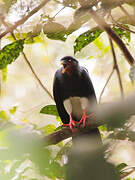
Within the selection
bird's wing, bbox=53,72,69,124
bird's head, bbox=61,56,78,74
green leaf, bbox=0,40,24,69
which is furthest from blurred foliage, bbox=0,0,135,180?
bird's wing, bbox=53,72,69,124

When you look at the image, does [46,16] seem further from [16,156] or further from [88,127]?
[16,156]

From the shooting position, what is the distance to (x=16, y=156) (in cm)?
57

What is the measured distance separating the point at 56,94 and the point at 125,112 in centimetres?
163

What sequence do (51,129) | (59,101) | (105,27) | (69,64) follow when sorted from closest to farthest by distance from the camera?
(105,27) < (51,129) < (69,64) < (59,101)

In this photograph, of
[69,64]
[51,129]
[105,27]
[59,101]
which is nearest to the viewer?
[105,27]

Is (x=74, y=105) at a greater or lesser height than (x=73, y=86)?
lesser

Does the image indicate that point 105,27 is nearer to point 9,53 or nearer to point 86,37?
point 86,37

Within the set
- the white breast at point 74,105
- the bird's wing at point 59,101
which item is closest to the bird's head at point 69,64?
the bird's wing at point 59,101

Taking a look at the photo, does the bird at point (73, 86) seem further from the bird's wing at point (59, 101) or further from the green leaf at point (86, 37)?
the green leaf at point (86, 37)

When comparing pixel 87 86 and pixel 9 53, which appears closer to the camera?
pixel 9 53

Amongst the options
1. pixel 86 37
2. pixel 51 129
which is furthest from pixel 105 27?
pixel 51 129

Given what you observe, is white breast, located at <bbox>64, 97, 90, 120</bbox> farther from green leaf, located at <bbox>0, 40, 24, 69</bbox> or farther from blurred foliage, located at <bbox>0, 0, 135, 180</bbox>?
green leaf, located at <bbox>0, 40, 24, 69</bbox>

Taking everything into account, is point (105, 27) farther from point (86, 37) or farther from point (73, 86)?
point (73, 86)

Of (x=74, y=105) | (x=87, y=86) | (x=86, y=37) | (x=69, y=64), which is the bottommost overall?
(x=74, y=105)
